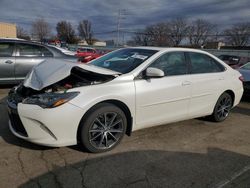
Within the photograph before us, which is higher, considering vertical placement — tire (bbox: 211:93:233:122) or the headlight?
the headlight

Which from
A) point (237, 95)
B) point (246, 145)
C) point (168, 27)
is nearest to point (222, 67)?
point (237, 95)

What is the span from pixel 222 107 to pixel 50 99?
3.51m

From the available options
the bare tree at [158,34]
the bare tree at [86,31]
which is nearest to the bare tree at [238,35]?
the bare tree at [158,34]

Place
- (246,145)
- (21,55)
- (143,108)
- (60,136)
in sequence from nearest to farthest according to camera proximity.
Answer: (60,136), (143,108), (246,145), (21,55)

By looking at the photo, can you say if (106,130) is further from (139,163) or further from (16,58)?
(16,58)

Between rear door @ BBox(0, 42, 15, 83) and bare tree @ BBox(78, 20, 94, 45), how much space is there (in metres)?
72.2

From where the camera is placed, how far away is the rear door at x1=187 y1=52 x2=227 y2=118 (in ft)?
13.4

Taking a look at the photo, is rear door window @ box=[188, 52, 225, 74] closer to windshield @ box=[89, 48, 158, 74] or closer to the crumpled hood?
windshield @ box=[89, 48, 158, 74]

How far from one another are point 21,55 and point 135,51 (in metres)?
3.88

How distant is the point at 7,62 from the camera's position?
6.16 meters

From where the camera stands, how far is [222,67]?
4.66m

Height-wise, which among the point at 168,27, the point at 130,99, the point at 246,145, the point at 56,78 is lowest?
the point at 246,145

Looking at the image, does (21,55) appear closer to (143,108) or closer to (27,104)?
(27,104)

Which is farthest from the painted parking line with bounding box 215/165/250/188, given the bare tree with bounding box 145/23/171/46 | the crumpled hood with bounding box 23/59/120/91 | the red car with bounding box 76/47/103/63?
the bare tree with bounding box 145/23/171/46
